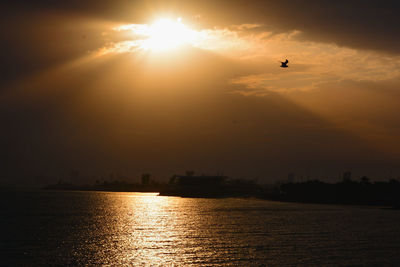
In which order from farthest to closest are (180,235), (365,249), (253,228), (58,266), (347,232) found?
(253,228)
(347,232)
(180,235)
(365,249)
(58,266)

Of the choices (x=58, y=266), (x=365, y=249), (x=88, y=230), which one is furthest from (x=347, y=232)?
(x=58, y=266)

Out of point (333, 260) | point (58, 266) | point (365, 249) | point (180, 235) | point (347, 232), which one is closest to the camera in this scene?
point (58, 266)

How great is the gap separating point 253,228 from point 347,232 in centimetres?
2033

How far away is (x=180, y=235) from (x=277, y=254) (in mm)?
25777

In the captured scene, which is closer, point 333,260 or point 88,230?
point 333,260

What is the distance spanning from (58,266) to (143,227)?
47230 mm

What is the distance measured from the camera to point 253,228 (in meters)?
97.5

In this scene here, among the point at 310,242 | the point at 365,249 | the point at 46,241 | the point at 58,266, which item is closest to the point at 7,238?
the point at 46,241

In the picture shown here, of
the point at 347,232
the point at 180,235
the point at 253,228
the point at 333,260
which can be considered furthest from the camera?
the point at 253,228

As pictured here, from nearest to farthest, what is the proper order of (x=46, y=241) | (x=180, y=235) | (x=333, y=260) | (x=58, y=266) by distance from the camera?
(x=58, y=266)
(x=333, y=260)
(x=46, y=241)
(x=180, y=235)

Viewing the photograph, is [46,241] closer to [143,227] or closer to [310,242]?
[143,227]

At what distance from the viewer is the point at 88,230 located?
A: 92500mm

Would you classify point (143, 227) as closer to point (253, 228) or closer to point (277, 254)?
point (253, 228)

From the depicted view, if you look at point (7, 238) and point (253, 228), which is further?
point (253, 228)
